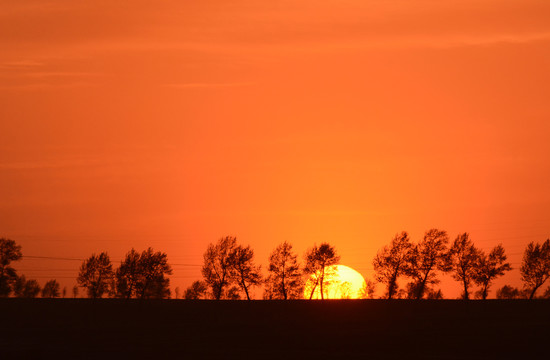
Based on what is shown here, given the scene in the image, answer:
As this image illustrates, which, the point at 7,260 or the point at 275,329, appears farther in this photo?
the point at 7,260

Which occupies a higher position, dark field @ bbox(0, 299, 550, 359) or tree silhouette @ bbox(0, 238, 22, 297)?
tree silhouette @ bbox(0, 238, 22, 297)

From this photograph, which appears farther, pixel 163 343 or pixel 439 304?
pixel 439 304

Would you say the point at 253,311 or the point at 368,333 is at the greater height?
the point at 253,311

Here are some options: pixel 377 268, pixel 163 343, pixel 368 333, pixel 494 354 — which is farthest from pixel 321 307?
pixel 377 268

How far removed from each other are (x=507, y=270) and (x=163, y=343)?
128m

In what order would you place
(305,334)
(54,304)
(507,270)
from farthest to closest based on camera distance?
(507,270) → (54,304) → (305,334)

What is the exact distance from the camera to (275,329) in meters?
89.8

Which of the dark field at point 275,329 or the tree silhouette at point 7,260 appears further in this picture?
the tree silhouette at point 7,260

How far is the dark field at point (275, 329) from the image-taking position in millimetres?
69188

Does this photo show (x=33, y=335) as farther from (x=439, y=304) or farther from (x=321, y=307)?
(x=439, y=304)

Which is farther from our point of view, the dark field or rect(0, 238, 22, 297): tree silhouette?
rect(0, 238, 22, 297): tree silhouette

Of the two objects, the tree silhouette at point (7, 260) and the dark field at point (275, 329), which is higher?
the tree silhouette at point (7, 260)

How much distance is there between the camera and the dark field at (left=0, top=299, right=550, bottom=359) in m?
69.2

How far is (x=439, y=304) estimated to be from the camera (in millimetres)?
116750
